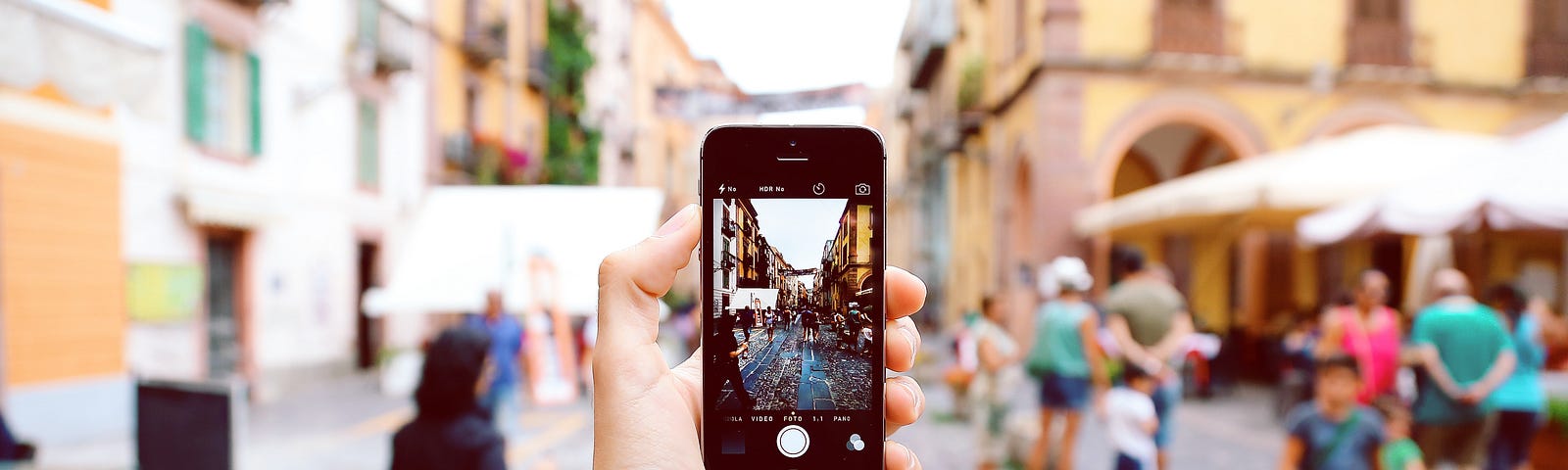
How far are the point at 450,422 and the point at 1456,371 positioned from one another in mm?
5740

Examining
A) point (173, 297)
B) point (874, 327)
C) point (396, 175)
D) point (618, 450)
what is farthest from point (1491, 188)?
point (396, 175)

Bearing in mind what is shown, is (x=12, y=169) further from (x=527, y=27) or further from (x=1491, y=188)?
(x=527, y=27)

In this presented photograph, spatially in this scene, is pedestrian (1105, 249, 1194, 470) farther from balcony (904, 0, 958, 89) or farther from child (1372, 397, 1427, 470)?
balcony (904, 0, 958, 89)

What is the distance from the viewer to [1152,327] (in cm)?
627

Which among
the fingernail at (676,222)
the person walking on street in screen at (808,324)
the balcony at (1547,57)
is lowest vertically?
the person walking on street in screen at (808,324)

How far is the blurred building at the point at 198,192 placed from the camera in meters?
8.42

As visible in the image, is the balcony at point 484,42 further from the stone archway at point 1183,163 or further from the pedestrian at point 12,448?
the pedestrian at point 12,448

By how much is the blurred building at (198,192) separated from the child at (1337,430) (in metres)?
5.43

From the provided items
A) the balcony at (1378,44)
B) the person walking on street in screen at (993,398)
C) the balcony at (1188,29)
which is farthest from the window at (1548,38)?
the person walking on street in screen at (993,398)

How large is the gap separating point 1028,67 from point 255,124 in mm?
11869

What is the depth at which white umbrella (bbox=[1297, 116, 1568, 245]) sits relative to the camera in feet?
19.5

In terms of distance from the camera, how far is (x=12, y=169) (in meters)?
8.49

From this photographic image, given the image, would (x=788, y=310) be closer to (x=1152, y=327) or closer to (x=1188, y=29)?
Result: (x=1152, y=327)

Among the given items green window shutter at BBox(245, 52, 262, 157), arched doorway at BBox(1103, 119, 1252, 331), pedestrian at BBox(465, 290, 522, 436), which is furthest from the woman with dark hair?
arched doorway at BBox(1103, 119, 1252, 331)
